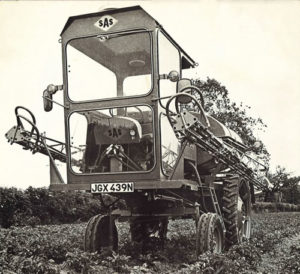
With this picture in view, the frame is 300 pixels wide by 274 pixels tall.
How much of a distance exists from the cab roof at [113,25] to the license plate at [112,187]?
2.18 meters

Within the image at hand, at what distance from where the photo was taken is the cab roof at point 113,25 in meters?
6.36

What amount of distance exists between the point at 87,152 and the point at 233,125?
22394 mm

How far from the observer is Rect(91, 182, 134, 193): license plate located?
6.27m

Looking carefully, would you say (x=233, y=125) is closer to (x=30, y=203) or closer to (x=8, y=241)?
(x=30, y=203)

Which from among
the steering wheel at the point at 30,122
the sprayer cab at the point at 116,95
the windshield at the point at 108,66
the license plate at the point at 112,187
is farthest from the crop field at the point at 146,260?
the windshield at the point at 108,66

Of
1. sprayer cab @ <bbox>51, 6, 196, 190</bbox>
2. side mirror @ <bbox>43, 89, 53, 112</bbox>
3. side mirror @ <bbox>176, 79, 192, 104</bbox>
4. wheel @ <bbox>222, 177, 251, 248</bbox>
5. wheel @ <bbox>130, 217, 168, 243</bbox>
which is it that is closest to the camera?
side mirror @ <bbox>176, 79, 192, 104</bbox>

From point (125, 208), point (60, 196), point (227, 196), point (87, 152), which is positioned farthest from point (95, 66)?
point (60, 196)

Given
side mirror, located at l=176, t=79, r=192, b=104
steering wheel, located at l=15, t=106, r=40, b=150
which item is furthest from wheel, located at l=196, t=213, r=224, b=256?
steering wheel, located at l=15, t=106, r=40, b=150

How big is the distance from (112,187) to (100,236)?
130cm

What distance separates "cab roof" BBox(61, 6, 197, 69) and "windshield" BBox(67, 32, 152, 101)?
10cm

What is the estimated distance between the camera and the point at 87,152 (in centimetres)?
682

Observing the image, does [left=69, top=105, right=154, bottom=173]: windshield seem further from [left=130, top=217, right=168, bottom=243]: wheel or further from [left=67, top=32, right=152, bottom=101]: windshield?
[left=130, top=217, right=168, bottom=243]: wheel

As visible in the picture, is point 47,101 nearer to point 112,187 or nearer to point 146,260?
point 112,187

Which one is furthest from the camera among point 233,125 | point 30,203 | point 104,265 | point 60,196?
point 233,125
